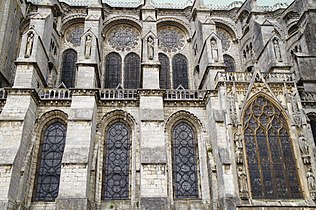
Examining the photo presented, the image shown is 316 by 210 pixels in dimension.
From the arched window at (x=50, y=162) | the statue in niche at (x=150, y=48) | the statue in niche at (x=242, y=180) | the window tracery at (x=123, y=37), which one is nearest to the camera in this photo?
the statue in niche at (x=242, y=180)

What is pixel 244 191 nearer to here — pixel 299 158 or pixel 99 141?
pixel 299 158

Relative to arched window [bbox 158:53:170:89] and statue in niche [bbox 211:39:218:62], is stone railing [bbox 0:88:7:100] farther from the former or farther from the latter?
statue in niche [bbox 211:39:218:62]

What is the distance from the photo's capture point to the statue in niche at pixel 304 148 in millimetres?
14398

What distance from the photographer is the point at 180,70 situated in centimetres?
2147

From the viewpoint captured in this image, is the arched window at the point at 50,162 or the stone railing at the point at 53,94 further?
the stone railing at the point at 53,94

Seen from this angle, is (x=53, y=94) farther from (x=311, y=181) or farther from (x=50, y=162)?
(x=311, y=181)

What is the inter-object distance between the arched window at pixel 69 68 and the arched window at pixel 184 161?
7.72m

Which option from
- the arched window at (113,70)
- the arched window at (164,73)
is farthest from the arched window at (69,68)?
the arched window at (164,73)

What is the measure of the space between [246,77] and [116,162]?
7460mm

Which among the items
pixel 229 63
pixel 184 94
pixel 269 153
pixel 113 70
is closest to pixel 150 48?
pixel 184 94

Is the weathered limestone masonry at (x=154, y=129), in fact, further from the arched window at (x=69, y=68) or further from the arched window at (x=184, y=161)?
the arched window at (x=69, y=68)

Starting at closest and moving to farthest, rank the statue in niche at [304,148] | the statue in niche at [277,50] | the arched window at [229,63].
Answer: the statue in niche at [304,148] < the statue in niche at [277,50] < the arched window at [229,63]

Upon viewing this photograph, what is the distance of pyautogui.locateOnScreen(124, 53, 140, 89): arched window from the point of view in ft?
67.6

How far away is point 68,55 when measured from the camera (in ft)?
70.7
